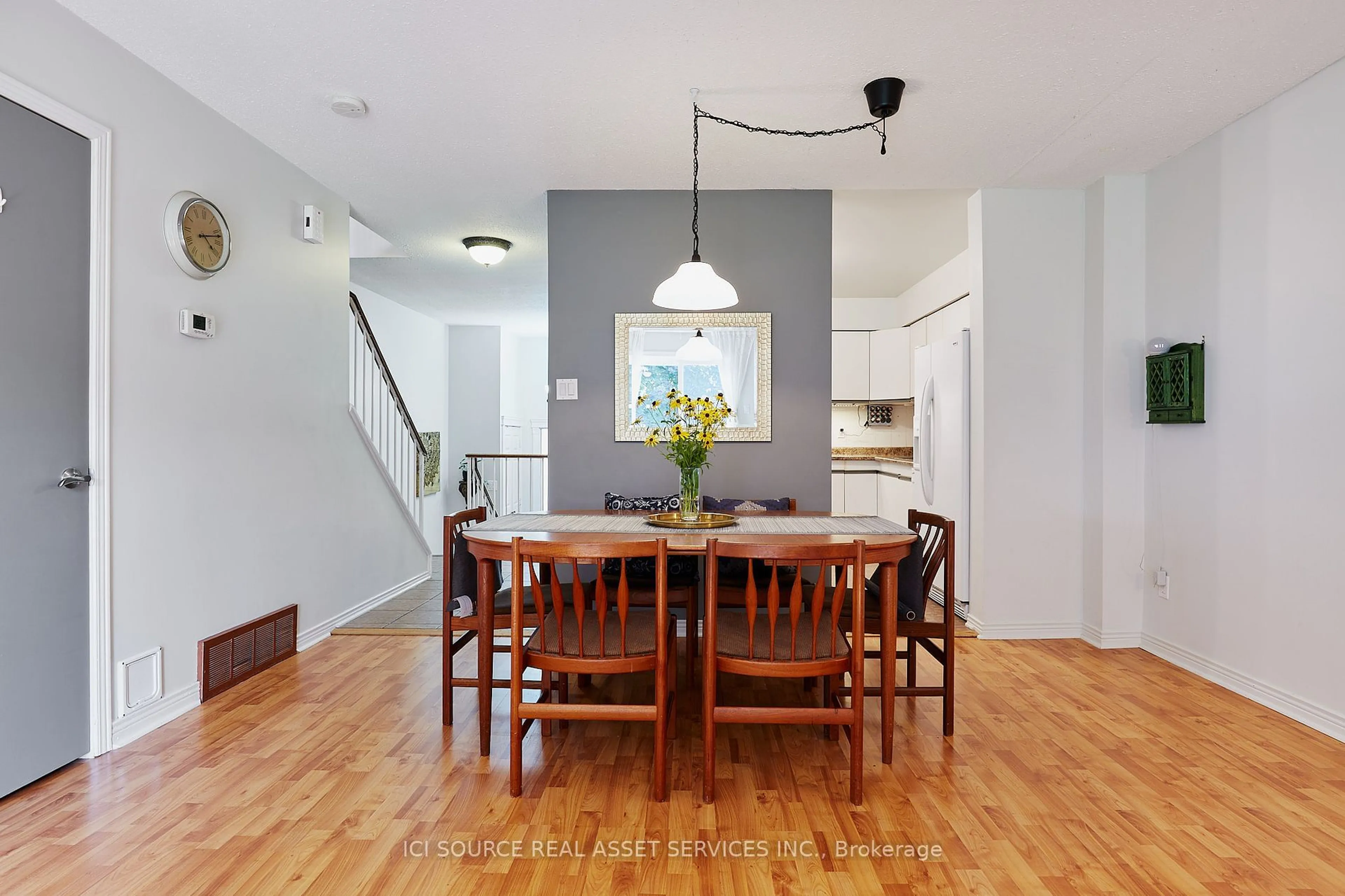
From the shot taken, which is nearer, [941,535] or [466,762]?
[466,762]

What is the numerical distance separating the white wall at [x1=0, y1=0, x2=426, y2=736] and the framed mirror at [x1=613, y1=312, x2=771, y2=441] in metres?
1.72

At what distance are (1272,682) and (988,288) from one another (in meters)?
2.26

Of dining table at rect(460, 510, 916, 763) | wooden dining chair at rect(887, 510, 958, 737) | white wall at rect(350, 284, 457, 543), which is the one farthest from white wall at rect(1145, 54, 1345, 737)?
white wall at rect(350, 284, 457, 543)

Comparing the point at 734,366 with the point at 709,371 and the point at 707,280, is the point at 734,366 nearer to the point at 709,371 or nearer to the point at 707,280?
the point at 709,371

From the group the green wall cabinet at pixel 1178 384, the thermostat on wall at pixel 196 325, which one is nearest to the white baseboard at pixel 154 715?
the thermostat on wall at pixel 196 325

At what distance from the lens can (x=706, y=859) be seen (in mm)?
1861

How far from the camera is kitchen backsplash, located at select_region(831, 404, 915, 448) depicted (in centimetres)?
708

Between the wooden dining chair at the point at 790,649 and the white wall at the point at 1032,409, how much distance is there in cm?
214

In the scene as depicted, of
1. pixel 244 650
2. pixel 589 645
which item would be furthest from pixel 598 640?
pixel 244 650

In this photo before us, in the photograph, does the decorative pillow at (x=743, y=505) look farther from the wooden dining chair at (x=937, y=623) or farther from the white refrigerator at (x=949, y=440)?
the white refrigerator at (x=949, y=440)

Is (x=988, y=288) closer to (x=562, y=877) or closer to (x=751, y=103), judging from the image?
(x=751, y=103)

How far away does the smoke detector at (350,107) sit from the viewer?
2.87 metres

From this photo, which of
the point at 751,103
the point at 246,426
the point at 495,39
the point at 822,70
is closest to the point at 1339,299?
the point at 822,70

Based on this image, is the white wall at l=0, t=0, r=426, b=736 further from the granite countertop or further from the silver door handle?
the granite countertop
